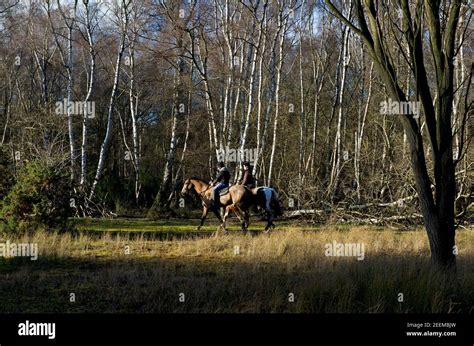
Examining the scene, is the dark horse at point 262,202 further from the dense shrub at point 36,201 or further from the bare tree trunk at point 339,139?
the dense shrub at point 36,201

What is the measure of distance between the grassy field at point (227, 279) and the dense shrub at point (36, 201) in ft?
2.38

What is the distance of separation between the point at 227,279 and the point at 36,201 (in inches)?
258

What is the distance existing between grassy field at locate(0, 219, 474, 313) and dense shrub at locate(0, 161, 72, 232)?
0.72m

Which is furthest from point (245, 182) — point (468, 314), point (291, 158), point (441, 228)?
point (291, 158)

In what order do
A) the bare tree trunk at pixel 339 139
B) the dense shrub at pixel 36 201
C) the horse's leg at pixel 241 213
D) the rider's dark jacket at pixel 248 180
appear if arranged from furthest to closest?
1. the bare tree trunk at pixel 339 139
2. the rider's dark jacket at pixel 248 180
3. the horse's leg at pixel 241 213
4. the dense shrub at pixel 36 201

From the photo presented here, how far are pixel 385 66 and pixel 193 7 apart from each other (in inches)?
657

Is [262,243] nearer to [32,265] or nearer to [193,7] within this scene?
[32,265]

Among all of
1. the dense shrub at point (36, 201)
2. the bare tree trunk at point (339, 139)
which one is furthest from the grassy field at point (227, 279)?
the bare tree trunk at point (339, 139)

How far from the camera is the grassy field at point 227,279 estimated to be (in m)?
6.88

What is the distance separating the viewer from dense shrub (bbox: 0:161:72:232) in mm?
12219

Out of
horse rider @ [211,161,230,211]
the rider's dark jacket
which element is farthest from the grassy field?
the rider's dark jacket

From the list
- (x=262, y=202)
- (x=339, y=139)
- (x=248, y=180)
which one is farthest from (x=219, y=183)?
(x=339, y=139)

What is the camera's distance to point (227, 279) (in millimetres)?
8422

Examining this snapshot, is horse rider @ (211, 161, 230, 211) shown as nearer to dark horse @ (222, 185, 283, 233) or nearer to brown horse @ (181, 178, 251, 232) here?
brown horse @ (181, 178, 251, 232)
